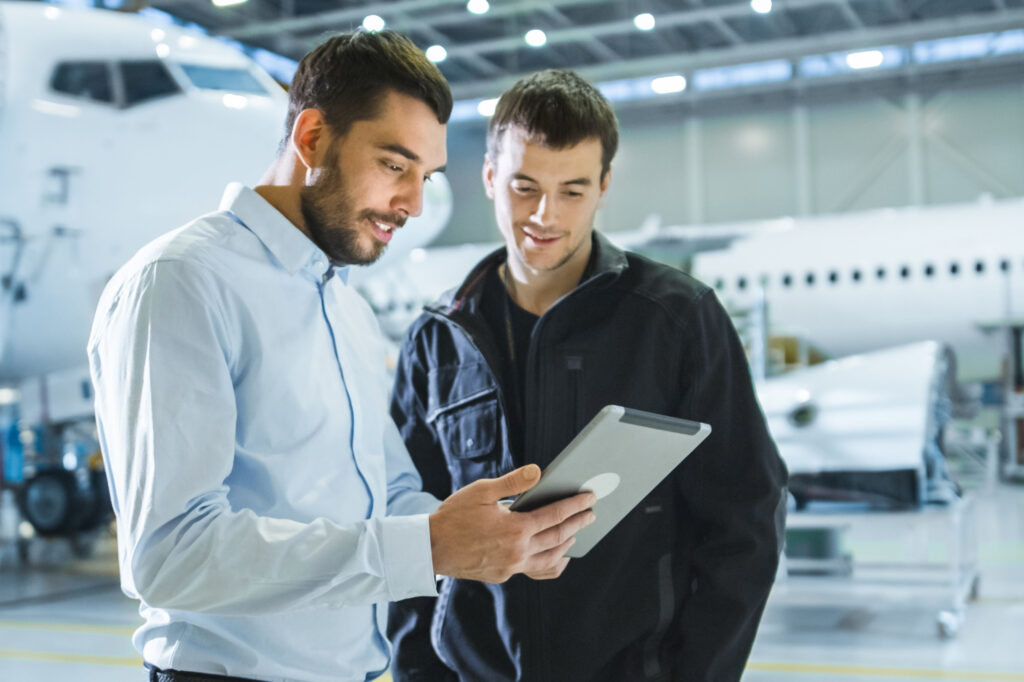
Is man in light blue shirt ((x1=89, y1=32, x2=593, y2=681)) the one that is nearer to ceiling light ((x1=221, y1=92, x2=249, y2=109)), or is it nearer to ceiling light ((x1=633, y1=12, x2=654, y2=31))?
ceiling light ((x1=633, y1=12, x2=654, y2=31))

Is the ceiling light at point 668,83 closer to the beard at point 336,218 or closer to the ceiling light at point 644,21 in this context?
the ceiling light at point 644,21

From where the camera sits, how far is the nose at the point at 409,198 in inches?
54.1

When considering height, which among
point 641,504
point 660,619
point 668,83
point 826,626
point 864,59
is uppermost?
point 864,59

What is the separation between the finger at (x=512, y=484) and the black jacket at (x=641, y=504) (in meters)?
0.48

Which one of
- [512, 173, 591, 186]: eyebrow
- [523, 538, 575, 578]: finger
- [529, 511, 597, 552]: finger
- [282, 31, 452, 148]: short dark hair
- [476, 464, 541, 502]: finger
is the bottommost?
[523, 538, 575, 578]: finger

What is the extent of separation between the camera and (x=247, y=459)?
1244 mm

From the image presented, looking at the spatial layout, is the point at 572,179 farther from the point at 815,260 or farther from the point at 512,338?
the point at 815,260

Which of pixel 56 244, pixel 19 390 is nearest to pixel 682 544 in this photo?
pixel 56 244

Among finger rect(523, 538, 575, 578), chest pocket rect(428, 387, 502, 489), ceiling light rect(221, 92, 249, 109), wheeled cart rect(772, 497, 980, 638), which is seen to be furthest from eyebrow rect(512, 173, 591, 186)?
ceiling light rect(221, 92, 249, 109)

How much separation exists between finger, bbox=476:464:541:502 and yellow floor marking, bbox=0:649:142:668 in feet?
12.6

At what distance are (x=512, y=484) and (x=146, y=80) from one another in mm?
6273

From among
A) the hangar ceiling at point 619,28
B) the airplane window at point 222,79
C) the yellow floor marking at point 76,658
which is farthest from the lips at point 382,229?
the airplane window at point 222,79

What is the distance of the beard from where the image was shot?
1365 millimetres

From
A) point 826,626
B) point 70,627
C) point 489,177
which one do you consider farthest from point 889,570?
point 489,177
